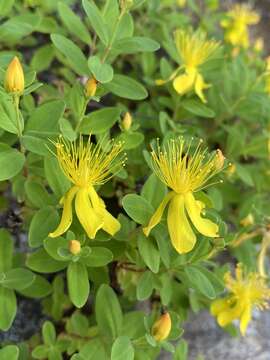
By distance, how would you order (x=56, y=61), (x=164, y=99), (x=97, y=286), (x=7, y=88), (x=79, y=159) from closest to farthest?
Answer: (x=7, y=88), (x=79, y=159), (x=97, y=286), (x=164, y=99), (x=56, y=61)

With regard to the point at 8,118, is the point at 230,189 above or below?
below

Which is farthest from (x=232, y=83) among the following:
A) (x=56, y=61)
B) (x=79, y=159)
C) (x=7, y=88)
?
(x=7, y=88)

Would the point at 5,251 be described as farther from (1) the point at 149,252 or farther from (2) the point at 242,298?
(2) the point at 242,298

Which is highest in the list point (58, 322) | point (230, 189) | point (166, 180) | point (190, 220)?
point (166, 180)

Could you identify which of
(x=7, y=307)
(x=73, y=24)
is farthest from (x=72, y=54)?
(x=7, y=307)

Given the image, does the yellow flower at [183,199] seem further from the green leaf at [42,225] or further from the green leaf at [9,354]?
the green leaf at [9,354]

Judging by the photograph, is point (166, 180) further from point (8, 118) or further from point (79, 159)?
point (8, 118)

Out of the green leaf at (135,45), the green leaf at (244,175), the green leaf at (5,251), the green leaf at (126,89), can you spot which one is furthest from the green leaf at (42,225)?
the green leaf at (244,175)
